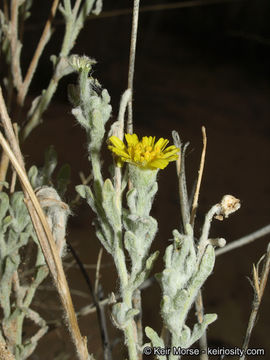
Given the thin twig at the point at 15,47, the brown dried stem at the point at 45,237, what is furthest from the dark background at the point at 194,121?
the brown dried stem at the point at 45,237

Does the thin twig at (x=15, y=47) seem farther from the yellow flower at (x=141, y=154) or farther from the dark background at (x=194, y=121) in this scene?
the yellow flower at (x=141, y=154)

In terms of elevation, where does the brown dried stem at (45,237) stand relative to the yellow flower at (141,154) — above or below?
below

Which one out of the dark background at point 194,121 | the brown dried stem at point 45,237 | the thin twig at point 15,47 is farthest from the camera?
the dark background at point 194,121

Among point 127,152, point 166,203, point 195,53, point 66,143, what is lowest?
point 166,203

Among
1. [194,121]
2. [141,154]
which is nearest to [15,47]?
[141,154]

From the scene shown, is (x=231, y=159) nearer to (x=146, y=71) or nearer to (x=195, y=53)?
(x=146, y=71)

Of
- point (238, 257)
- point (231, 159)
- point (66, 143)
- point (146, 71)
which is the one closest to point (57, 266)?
point (238, 257)

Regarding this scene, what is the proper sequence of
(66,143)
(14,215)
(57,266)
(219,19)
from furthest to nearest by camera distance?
(219,19) < (66,143) < (14,215) < (57,266)

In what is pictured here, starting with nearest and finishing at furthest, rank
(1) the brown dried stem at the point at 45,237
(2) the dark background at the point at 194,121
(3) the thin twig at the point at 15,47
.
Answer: (1) the brown dried stem at the point at 45,237 → (3) the thin twig at the point at 15,47 → (2) the dark background at the point at 194,121
